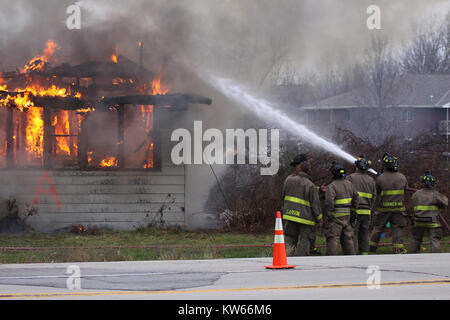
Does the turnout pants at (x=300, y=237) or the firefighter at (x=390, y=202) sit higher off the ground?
the firefighter at (x=390, y=202)

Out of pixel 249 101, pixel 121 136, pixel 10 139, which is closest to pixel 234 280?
pixel 121 136

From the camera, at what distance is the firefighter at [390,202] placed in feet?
36.6

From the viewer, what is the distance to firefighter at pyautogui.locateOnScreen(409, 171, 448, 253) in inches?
415

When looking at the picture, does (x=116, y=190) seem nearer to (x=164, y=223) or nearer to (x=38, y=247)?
(x=164, y=223)

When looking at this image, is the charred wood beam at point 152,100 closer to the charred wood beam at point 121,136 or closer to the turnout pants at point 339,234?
the charred wood beam at point 121,136

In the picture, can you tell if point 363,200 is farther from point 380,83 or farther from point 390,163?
point 380,83

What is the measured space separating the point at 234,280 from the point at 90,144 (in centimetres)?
845

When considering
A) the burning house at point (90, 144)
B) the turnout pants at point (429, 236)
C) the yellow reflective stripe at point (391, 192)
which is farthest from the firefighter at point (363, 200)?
the burning house at point (90, 144)

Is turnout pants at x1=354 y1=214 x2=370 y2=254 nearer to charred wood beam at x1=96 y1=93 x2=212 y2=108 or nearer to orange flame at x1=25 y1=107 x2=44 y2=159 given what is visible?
charred wood beam at x1=96 y1=93 x2=212 y2=108

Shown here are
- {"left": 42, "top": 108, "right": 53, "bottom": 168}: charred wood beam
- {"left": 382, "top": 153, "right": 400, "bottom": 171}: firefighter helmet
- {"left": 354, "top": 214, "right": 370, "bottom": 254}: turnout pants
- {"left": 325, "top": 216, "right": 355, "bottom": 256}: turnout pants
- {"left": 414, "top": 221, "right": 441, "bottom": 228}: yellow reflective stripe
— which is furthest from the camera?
{"left": 42, "top": 108, "right": 53, "bottom": 168}: charred wood beam

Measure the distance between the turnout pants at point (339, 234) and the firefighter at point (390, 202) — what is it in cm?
97

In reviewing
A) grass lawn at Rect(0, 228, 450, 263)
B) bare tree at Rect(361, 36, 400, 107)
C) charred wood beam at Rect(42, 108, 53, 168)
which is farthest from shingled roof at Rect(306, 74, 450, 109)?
grass lawn at Rect(0, 228, 450, 263)

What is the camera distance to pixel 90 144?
14.8 m

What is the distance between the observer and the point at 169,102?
1456cm
